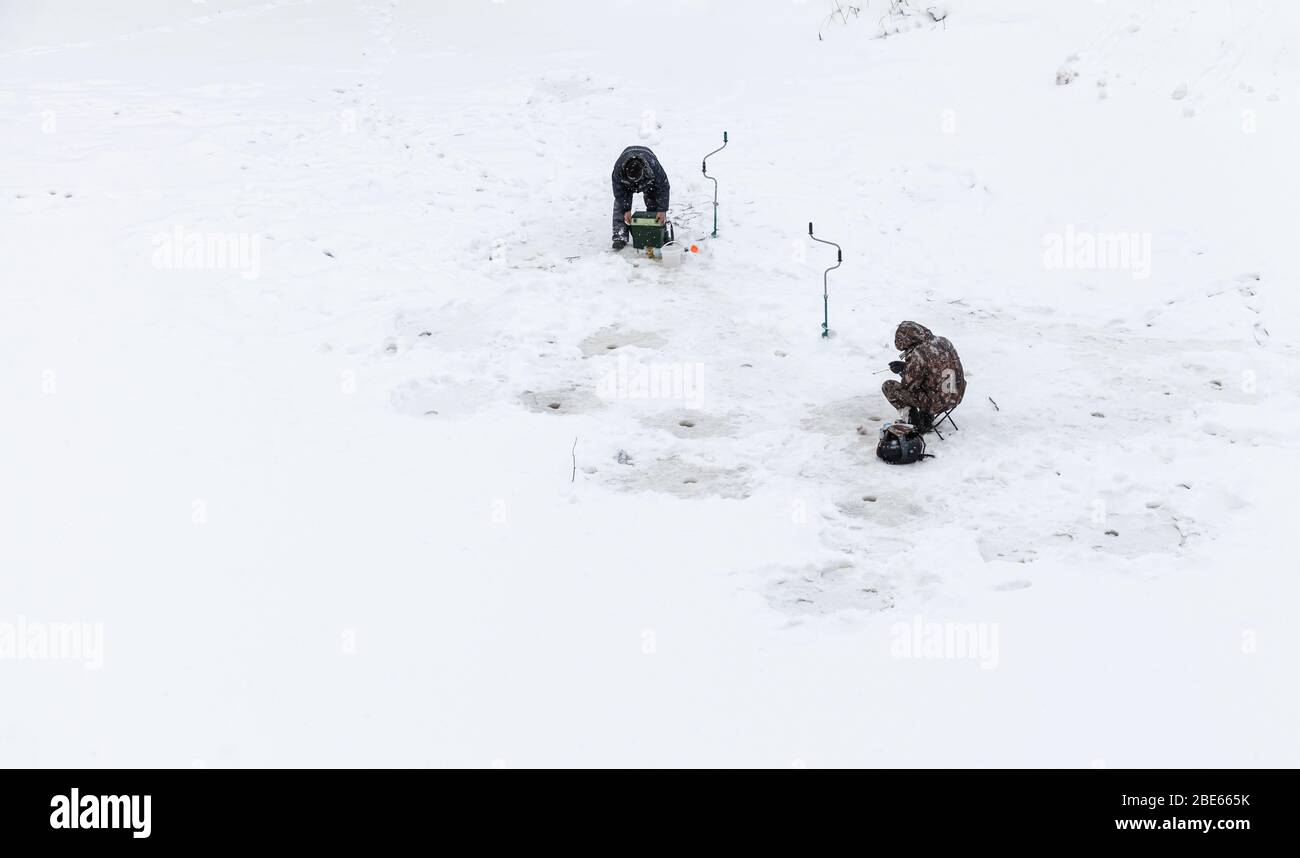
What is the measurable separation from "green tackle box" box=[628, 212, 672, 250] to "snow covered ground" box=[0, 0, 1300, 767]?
34 cm

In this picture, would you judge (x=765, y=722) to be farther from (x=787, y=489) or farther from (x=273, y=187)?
(x=273, y=187)

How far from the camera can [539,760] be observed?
20.9 feet

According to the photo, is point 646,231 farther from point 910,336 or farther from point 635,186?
point 910,336

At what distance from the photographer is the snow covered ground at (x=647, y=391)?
683 centimetres

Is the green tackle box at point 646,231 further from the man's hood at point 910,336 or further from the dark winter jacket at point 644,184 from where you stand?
the man's hood at point 910,336

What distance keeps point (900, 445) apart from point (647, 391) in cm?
238

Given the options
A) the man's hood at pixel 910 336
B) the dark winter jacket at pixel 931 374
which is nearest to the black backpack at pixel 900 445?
the dark winter jacket at pixel 931 374

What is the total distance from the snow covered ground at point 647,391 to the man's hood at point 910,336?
2.79 feet

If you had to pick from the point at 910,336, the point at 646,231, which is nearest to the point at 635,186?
the point at 646,231

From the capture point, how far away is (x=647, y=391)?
1052cm

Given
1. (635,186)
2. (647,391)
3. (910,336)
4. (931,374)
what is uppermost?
(635,186)

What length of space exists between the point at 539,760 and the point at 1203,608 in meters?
4.22
